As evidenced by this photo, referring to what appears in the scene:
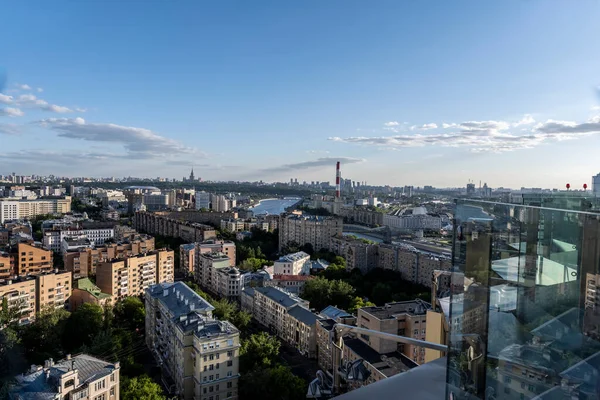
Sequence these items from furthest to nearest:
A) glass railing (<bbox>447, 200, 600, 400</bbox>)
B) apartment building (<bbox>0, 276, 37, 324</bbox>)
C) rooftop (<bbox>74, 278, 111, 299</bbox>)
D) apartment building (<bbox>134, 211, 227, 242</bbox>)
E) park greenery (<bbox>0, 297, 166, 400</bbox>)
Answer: apartment building (<bbox>134, 211, 227, 242</bbox>)
rooftop (<bbox>74, 278, 111, 299</bbox>)
apartment building (<bbox>0, 276, 37, 324</bbox>)
park greenery (<bbox>0, 297, 166, 400</bbox>)
glass railing (<bbox>447, 200, 600, 400</bbox>)

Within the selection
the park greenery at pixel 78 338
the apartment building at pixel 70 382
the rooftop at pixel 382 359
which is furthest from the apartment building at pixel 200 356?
the rooftop at pixel 382 359

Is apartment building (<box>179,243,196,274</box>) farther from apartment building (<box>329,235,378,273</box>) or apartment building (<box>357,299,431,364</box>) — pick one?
apartment building (<box>357,299,431,364</box>)

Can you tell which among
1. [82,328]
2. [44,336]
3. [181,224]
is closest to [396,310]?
[82,328]

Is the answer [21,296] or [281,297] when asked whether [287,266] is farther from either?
[21,296]

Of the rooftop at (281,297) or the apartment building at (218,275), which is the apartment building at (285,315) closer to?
the rooftop at (281,297)

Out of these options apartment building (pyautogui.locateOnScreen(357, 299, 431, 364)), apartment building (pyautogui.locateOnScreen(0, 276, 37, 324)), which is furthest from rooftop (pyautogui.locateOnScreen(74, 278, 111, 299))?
apartment building (pyautogui.locateOnScreen(357, 299, 431, 364))

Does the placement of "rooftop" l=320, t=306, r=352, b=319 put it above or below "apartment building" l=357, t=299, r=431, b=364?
below

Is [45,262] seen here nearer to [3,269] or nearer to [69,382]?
[3,269]
